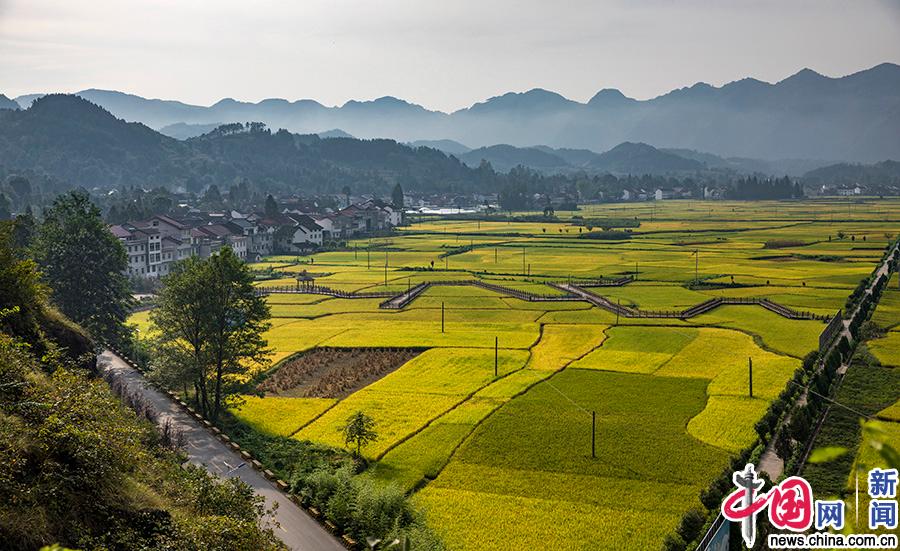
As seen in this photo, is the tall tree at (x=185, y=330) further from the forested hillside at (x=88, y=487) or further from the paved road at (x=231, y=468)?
the forested hillside at (x=88, y=487)

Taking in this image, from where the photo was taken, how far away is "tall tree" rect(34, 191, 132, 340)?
4409cm

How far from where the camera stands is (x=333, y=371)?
4044 cm

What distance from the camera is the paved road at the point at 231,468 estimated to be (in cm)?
2016

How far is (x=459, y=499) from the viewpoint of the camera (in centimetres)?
2395

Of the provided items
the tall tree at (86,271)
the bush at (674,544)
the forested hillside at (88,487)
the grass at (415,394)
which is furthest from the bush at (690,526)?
the tall tree at (86,271)

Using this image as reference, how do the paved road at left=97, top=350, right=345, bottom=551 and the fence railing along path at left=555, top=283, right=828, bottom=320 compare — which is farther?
the fence railing along path at left=555, top=283, right=828, bottom=320

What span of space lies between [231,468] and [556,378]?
57.6 feet

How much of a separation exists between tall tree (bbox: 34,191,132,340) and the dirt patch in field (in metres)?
10.4

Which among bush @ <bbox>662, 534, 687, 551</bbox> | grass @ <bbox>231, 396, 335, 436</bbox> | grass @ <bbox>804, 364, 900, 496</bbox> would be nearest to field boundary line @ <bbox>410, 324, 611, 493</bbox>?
grass @ <bbox>231, 396, 335, 436</bbox>

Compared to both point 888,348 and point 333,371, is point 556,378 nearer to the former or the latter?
point 333,371

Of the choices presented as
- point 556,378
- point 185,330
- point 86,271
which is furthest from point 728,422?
point 86,271

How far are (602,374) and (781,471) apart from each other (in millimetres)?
13642

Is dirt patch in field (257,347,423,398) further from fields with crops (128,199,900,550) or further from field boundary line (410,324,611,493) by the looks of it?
field boundary line (410,324,611,493)

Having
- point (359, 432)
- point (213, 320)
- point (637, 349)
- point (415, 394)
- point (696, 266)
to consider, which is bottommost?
point (415, 394)
